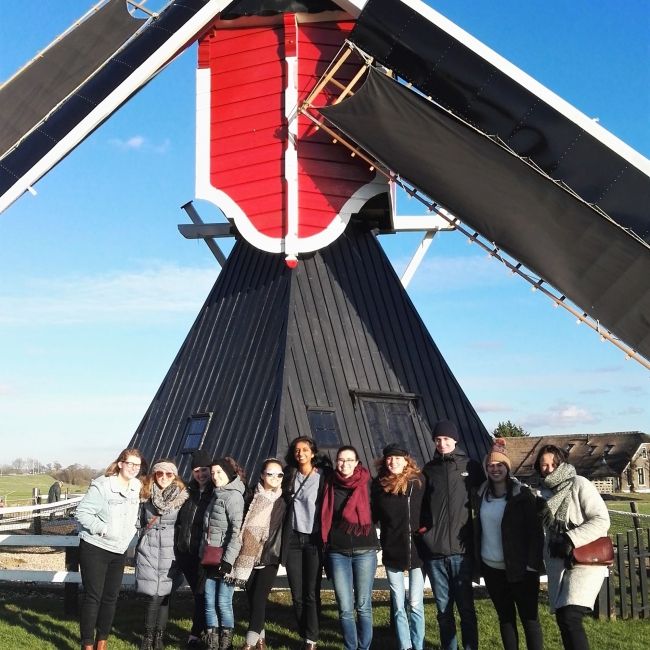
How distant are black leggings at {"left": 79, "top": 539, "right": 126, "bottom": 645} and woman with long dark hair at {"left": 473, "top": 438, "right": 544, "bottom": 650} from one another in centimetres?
283

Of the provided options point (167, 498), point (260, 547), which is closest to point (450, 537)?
point (260, 547)

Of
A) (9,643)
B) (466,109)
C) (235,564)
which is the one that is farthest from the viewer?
(466,109)

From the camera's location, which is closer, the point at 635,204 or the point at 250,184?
the point at 635,204

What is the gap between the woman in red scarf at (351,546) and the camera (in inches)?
257

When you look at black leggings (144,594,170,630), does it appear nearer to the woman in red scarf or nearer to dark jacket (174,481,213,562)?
dark jacket (174,481,213,562)

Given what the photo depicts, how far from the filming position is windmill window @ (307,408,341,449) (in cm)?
954

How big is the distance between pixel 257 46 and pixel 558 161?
4061mm

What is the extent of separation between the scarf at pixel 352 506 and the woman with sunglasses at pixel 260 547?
45 cm

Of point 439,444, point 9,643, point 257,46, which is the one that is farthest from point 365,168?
point 9,643

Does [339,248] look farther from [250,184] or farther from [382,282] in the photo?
[250,184]

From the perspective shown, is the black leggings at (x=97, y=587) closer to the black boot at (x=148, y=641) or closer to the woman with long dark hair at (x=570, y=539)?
the black boot at (x=148, y=641)

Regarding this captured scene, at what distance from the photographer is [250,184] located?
10555mm

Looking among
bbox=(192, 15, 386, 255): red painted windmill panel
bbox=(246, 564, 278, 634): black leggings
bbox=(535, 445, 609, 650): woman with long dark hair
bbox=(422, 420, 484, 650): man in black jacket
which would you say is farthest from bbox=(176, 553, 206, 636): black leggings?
bbox=(192, 15, 386, 255): red painted windmill panel

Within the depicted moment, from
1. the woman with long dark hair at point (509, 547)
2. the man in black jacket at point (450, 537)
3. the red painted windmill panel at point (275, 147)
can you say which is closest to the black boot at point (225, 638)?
Answer: the man in black jacket at point (450, 537)
